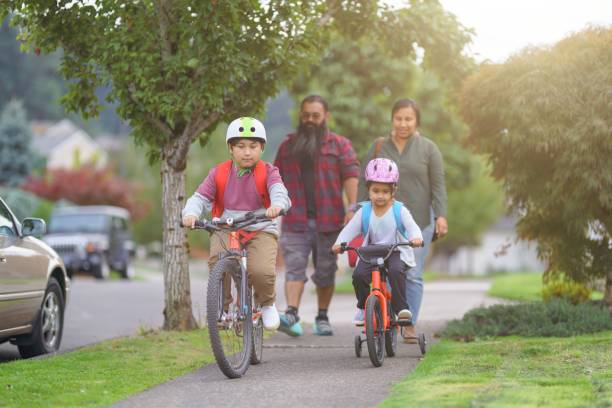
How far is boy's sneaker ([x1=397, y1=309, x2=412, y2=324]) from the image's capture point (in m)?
8.30

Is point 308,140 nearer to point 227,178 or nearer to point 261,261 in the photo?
point 227,178

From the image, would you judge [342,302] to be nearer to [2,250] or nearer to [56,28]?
[56,28]

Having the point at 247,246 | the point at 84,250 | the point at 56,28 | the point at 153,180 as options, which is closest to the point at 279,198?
the point at 247,246

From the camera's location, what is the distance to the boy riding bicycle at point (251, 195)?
800 centimetres

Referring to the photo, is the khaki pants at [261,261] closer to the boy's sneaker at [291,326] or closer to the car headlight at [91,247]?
the boy's sneaker at [291,326]

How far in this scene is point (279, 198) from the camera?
784 cm

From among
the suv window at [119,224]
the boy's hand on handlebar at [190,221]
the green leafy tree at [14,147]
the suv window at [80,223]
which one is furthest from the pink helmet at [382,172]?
the green leafy tree at [14,147]

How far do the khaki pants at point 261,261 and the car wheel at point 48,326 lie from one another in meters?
2.35

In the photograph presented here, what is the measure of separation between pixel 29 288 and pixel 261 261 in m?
2.34

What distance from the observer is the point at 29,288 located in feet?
30.6

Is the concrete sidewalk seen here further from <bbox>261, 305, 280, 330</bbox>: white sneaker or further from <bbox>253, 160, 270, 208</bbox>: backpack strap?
<bbox>253, 160, 270, 208</bbox>: backpack strap

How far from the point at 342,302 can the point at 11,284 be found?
966cm

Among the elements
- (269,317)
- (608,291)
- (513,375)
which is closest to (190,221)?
(269,317)

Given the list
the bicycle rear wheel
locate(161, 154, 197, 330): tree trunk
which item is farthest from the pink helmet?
locate(161, 154, 197, 330): tree trunk
